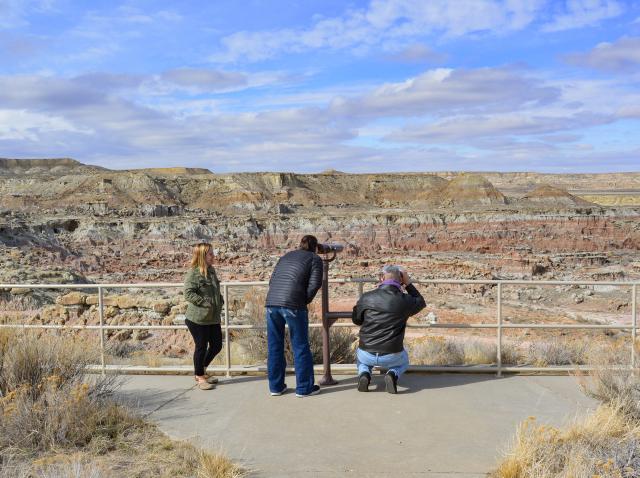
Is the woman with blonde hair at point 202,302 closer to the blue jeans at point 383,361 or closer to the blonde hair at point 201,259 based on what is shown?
the blonde hair at point 201,259

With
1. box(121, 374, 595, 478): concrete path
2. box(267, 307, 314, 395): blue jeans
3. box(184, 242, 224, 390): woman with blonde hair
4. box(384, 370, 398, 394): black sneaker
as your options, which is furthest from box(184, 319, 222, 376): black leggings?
box(384, 370, 398, 394): black sneaker

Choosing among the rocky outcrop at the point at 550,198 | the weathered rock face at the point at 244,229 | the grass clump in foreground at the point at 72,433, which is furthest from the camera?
the rocky outcrop at the point at 550,198

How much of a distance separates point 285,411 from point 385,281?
1638mm

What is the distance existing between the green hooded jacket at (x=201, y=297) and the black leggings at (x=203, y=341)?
88mm

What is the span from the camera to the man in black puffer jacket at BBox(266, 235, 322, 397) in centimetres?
589

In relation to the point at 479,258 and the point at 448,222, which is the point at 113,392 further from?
the point at 448,222

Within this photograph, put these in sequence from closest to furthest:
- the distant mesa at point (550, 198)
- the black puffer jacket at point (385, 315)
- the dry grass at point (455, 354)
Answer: the black puffer jacket at point (385, 315) → the dry grass at point (455, 354) → the distant mesa at point (550, 198)

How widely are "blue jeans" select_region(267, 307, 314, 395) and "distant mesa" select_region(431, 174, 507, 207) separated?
72.3 meters

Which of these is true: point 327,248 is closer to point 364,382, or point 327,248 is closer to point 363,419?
point 364,382

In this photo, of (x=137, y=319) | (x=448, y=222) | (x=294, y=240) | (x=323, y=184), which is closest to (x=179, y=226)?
(x=294, y=240)

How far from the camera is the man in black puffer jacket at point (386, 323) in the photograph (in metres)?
6.04

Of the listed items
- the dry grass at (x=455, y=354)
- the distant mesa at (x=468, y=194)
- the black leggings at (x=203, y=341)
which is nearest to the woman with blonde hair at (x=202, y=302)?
the black leggings at (x=203, y=341)

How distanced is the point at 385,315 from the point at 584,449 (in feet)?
7.99

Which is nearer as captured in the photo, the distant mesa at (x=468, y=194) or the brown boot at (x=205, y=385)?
the brown boot at (x=205, y=385)
